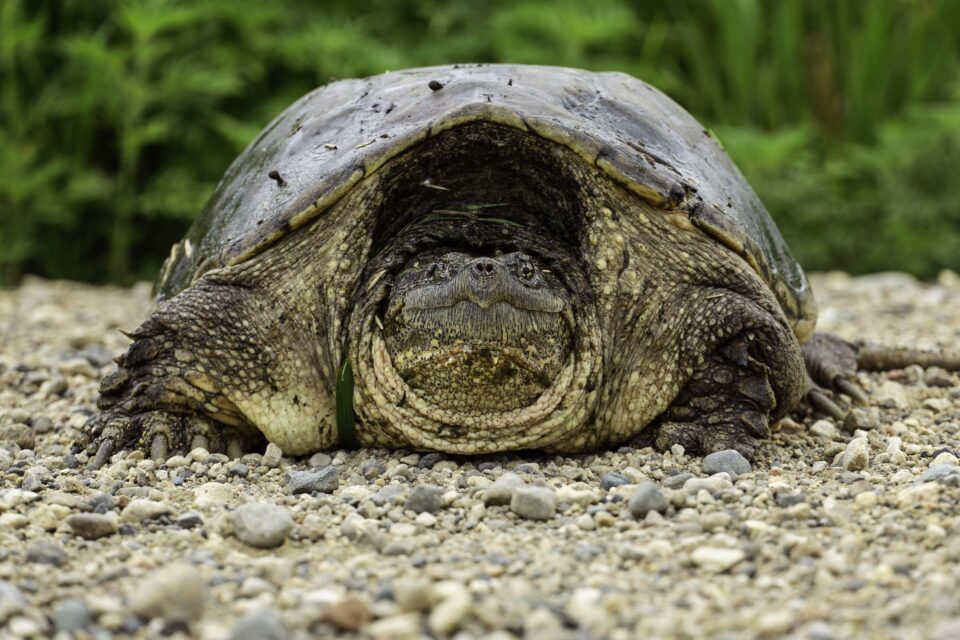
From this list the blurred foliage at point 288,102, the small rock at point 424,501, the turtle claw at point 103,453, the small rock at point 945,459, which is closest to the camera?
the small rock at point 424,501

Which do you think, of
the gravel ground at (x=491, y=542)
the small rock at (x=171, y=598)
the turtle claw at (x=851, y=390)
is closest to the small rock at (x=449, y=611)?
the gravel ground at (x=491, y=542)

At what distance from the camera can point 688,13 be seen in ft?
29.4

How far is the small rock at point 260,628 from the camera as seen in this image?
1.71 metres

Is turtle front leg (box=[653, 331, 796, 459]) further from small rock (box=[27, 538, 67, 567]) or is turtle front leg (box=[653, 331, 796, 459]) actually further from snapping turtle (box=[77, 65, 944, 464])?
small rock (box=[27, 538, 67, 567])

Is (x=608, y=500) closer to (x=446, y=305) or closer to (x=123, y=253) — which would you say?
(x=446, y=305)

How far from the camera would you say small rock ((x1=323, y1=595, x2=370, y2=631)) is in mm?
1772

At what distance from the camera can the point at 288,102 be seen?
7410 millimetres

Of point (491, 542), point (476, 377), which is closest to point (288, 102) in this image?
point (476, 377)

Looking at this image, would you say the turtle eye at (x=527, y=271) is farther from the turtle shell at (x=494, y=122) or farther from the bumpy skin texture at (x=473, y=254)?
the turtle shell at (x=494, y=122)

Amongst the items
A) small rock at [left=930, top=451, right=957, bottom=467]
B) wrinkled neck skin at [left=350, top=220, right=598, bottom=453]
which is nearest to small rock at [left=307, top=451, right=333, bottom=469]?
wrinkled neck skin at [left=350, top=220, right=598, bottom=453]

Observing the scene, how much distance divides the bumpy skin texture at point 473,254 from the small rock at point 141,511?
0.69 m

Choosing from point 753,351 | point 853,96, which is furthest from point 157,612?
point 853,96

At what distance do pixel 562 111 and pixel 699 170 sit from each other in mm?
468

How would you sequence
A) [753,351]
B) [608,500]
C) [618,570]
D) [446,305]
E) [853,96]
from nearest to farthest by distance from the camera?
[618,570] < [608,500] < [446,305] < [753,351] < [853,96]
